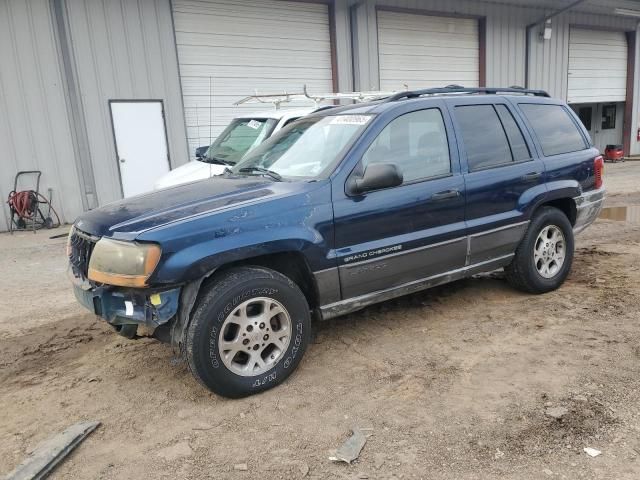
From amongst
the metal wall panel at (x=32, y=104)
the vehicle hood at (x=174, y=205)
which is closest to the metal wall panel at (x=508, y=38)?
the metal wall panel at (x=32, y=104)

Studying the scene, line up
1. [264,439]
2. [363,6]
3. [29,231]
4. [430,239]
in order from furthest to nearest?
[363,6]
[29,231]
[430,239]
[264,439]

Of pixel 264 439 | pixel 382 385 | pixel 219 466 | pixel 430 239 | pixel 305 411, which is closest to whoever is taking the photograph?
pixel 219 466

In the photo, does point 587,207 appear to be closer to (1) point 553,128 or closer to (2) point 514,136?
(1) point 553,128

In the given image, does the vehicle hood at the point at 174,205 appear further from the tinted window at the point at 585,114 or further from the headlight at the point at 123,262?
the tinted window at the point at 585,114

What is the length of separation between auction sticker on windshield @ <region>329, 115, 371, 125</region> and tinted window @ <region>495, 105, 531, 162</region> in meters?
1.43

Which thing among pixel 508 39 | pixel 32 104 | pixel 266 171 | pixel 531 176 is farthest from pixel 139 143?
pixel 508 39

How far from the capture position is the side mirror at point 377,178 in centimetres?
359

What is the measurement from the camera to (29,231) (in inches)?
391

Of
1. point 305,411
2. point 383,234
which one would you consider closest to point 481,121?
point 383,234

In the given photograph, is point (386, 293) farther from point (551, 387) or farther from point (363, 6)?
point (363, 6)

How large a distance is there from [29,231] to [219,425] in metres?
8.50

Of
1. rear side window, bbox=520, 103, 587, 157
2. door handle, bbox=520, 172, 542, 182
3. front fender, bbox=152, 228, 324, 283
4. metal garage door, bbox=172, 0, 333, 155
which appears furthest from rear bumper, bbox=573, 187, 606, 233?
metal garage door, bbox=172, 0, 333, 155

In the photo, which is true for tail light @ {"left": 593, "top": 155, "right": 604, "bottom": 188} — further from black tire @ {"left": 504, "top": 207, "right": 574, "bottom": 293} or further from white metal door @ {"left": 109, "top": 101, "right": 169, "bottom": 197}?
white metal door @ {"left": 109, "top": 101, "right": 169, "bottom": 197}

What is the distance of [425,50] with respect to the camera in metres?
15.3
